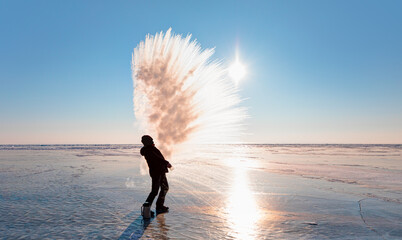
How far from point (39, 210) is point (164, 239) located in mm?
3583

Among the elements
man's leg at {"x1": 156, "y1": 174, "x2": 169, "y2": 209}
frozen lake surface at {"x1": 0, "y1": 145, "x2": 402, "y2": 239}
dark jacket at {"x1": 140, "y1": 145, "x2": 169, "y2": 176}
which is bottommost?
frozen lake surface at {"x1": 0, "y1": 145, "x2": 402, "y2": 239}

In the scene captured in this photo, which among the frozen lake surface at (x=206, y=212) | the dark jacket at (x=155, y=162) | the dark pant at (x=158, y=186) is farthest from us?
the dark jacket at (x=155, y=162)

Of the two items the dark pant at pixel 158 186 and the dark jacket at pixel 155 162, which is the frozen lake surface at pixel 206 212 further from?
the dark jacket at pixel 155 162

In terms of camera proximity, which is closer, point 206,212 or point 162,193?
point 206,212

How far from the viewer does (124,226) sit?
4.80 meters

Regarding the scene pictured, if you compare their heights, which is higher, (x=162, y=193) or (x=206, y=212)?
(x=162, y=193)

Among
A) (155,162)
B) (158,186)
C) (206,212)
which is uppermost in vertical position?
(155,162)

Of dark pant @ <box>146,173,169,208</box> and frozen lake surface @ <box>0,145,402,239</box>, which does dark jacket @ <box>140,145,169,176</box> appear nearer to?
dark pant @ <box>146,173,169,208</box>

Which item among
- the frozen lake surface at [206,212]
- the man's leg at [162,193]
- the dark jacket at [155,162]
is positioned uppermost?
the dark jacket at [155,162]

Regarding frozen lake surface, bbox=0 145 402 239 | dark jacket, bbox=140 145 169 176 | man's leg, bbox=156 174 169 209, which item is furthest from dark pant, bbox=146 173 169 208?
frozen lake surface, bbox=0 145 402 239

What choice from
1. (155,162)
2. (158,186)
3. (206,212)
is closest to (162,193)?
(158,186)

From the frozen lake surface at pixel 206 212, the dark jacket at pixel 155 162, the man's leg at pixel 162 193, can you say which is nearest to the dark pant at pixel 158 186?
the man's leg at pixel 162 193

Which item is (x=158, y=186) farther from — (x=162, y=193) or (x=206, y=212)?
(x=206, y=212)

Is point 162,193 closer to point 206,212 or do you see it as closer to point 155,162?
point 155,162
